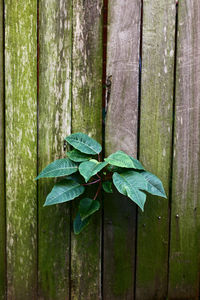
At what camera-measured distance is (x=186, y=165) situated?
1391mm

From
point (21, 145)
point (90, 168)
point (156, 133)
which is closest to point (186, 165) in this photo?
point (156, 133)

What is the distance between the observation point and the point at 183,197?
1.41 metres

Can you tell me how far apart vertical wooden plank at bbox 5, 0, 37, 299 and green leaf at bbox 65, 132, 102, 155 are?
242 millimetres

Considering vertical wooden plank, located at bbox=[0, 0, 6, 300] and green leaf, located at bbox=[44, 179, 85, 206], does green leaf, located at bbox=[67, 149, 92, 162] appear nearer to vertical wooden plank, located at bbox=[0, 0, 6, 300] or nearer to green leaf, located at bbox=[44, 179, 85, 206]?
green leaf, located at bbox=[44, 179, 85, 206]

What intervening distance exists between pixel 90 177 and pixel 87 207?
184 mm

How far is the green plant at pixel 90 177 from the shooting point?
3.79 ft

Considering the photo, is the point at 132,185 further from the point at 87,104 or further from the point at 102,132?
the point at 87,104

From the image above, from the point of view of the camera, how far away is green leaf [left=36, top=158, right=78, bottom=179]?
1192 mm

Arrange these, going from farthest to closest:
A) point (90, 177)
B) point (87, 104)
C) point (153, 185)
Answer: point (87, 104) < point (153, 185) < point (90, 177)

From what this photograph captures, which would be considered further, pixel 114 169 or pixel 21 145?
pixel 21 145

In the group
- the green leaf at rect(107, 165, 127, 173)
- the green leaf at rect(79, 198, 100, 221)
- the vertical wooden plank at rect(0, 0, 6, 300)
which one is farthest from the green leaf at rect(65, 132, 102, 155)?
the vertical wooden plank at rect(0, 0, 6, 300)

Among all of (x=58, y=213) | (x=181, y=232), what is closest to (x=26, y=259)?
(x=58, y=213)

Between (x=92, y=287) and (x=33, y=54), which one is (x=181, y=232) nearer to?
(x=92, y=287)

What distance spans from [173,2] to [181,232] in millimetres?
1238
